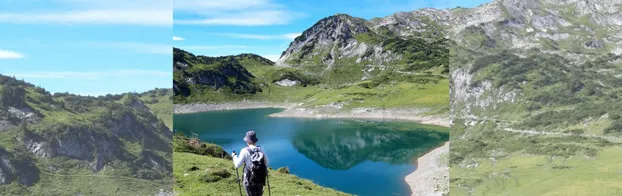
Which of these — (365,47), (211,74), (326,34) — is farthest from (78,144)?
(326,34)

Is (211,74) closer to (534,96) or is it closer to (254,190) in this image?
(534,96)

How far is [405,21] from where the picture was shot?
491ft

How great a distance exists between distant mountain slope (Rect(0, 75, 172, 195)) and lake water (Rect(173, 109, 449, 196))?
47.1 feet

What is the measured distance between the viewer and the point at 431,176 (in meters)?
25.6

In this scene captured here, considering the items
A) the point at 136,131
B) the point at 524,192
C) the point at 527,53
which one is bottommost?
the point at 524,192

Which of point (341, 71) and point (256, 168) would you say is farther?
point (341, 71)

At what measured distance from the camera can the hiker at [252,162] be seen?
16.2ft

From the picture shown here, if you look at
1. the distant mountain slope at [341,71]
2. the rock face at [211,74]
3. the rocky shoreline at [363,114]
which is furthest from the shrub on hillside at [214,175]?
the rock face at [211,74]

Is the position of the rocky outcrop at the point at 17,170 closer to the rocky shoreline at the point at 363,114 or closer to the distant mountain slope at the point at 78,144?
the distant mountain slope at the point at 78,144

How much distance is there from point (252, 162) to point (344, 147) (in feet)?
113

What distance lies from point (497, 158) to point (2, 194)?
36.2 ft

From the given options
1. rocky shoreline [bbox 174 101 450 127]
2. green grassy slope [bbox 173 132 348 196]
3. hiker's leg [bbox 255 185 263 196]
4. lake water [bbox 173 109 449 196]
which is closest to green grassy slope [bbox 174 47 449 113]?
rocky shoreline [bbox 174 101 450 127]

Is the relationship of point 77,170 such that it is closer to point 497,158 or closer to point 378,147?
point 497,158

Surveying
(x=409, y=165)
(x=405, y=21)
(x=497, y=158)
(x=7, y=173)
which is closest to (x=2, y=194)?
(x=7, y=173)
